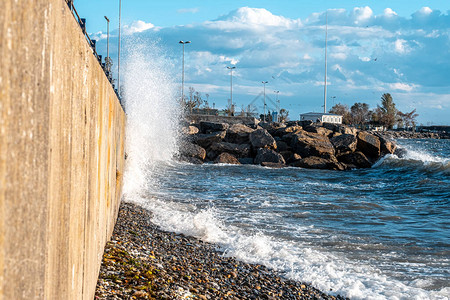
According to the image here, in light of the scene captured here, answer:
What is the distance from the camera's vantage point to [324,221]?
1192cm

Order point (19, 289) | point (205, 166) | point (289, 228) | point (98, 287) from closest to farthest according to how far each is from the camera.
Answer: point (19, 289) < point (98, 287) < point (289, 228) < point (205, 166)

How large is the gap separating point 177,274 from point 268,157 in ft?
82.2

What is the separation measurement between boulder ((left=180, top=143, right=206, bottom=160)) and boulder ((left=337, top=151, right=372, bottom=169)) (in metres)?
9.19

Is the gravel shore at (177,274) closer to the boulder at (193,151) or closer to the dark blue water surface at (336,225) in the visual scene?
the dark blue water surface at (336,225)

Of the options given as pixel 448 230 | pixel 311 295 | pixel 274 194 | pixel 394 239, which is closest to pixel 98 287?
pixel 311 295

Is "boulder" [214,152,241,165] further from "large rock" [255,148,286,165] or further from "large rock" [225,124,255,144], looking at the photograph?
"large rock" [225,124,255,144]

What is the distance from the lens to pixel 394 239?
1012 centimetres

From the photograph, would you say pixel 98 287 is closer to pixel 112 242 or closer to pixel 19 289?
pixel 112 242

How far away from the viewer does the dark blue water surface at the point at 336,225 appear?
23.7 feet

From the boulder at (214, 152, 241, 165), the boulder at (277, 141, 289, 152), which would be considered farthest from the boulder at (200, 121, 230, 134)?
the boulder at (214, 152, 241, 165)

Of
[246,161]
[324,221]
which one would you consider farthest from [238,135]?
[324,221]

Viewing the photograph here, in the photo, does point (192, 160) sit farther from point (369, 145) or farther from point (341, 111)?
point (341, 111)

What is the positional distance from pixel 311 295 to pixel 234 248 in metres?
2.42

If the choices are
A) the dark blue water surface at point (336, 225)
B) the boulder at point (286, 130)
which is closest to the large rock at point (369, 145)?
the boulder at point (286, 130)
